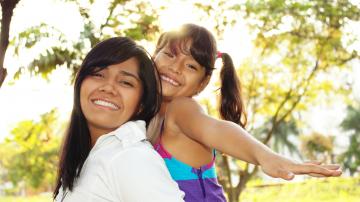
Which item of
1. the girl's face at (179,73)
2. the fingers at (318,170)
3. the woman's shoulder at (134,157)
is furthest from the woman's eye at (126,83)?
the girl's face at (179,73)

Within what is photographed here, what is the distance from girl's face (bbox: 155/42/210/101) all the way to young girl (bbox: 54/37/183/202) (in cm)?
62

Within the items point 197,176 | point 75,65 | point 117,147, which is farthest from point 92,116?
point 75,65

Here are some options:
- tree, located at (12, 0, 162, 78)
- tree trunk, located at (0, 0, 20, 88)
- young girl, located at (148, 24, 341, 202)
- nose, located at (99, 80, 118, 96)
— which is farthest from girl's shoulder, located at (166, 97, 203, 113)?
tree, located at (12, 0, 162, 78)

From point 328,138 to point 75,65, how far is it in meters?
23.9

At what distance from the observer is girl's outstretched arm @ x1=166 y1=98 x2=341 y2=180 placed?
4.92 feet

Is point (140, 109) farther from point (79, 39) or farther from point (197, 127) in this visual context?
point (79, 39)

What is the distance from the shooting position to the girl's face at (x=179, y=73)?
251 cm

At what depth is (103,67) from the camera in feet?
5.96

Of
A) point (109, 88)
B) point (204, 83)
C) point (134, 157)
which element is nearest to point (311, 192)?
point (204, 83)

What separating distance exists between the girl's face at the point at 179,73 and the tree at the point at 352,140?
23006mm

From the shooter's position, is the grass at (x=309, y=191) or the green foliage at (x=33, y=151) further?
the grass at (x=309, y=191)

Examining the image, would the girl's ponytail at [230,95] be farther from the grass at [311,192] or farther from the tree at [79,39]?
the grass at [311,192]

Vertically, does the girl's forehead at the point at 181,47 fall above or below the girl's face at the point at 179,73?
above

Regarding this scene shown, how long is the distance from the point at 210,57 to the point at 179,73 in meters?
0.20
